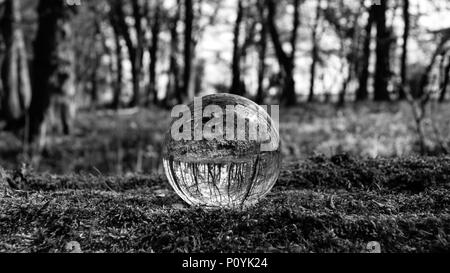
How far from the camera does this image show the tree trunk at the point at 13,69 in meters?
16.5

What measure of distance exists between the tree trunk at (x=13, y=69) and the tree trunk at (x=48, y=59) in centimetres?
495

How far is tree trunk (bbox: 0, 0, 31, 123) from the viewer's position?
54.2ft

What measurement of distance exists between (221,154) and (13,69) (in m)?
16.5

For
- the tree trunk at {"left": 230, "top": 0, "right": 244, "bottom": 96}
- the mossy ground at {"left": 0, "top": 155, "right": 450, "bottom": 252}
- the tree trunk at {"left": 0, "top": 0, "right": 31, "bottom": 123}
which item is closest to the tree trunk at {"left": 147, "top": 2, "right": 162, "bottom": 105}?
the tree trunk at {"left": 230, "top": 0, "right": 244, "bottom": 96}

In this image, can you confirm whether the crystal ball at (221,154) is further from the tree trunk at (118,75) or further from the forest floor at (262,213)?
the tree trunk at (118,75)

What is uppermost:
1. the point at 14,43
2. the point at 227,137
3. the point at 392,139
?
the point at 14,43

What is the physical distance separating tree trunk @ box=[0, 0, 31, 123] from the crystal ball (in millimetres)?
14719

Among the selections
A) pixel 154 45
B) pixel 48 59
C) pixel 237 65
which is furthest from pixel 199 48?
pixel 48 59

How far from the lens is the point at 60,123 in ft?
A: 42.4
